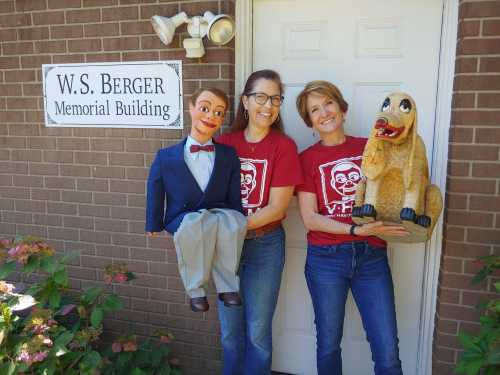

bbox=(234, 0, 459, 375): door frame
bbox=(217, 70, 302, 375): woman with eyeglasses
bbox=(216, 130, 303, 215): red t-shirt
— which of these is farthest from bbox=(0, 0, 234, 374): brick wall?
bbox=(216, 130, 303, 215): red t-shirt

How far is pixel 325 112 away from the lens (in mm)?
2307

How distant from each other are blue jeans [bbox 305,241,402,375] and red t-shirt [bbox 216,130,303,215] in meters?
0.41

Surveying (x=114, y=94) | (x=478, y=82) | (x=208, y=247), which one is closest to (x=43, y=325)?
(x=208, y=247)

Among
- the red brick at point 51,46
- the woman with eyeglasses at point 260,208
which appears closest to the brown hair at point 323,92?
the woman with eyeglasses at point 260,208

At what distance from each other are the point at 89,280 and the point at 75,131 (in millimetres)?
1122

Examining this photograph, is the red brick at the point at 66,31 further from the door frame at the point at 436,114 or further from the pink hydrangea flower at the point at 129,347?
the pink hydrangea flower at the point at 129,347

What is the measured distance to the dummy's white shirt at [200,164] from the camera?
2242 millimetres

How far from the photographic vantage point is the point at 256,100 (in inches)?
90.4

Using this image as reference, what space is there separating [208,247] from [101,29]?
6.01 feet

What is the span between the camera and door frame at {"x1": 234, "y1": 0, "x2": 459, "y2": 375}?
2.50 metres

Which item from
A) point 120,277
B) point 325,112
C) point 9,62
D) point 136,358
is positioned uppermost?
point 9,62

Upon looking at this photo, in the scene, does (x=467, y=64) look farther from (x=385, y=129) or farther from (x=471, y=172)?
(x=385, y=129)

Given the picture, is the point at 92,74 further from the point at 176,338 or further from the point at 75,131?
the point at 176,338

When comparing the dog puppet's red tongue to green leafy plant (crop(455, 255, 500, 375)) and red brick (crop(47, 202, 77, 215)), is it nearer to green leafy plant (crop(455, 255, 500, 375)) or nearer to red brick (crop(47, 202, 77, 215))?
green leafy plant (crop(455, 255, 500, 375))
